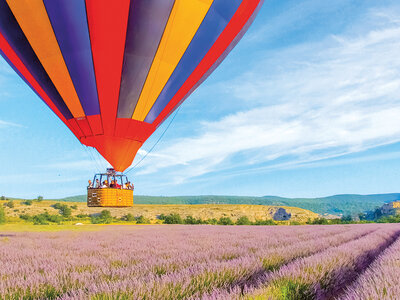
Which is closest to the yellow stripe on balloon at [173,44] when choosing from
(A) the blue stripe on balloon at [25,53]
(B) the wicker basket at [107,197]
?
(A) the blue stripe on balloon at [25,53]

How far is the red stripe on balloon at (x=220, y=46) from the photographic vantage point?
8.22 m

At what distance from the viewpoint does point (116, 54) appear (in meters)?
8.05

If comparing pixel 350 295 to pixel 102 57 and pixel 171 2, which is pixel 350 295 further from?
pixel 102 57

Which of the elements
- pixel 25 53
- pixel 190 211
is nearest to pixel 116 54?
pixel 25 53

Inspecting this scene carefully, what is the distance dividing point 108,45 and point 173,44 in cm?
167

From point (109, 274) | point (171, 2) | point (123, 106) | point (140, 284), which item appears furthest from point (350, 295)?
point (123, 106)

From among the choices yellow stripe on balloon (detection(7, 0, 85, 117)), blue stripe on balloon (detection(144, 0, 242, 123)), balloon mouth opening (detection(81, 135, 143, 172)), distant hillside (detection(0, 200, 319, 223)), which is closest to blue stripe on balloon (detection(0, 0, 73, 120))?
yellow stripe on balloon (detection(7, 0, 85, 117))

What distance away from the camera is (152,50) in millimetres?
8102

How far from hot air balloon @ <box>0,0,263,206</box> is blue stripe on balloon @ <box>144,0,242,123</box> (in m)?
0.03

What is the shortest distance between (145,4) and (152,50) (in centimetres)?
126

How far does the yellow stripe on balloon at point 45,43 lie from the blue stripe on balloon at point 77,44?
0.14 m

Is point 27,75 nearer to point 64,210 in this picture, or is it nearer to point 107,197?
point 107,197

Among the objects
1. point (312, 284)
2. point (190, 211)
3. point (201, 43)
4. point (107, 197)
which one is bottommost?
point (190, 211)

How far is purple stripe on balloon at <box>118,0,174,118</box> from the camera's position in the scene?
7160 mm
